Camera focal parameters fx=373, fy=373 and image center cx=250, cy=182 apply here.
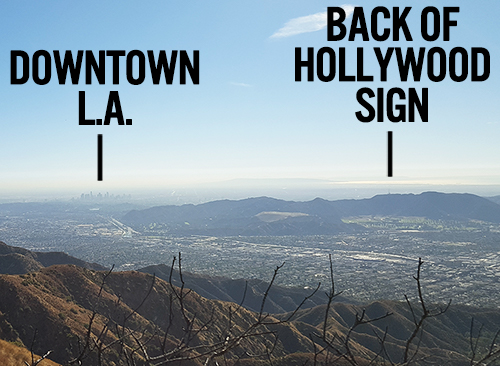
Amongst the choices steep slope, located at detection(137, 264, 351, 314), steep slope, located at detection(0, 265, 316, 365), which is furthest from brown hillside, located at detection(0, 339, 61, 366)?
steep slope, located at detection(137, 264, 351, 314)

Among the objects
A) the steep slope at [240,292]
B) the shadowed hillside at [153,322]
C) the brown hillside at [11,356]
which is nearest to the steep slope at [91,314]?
the shadowed hillside at [153,322]

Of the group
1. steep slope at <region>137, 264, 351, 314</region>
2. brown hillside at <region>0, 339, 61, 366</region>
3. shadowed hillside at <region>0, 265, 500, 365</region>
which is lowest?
steep slope at <region>137, 264, 351, 314</region>

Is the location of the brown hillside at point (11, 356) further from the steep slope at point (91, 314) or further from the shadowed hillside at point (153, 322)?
the shadowed hillside at point (153, 322)

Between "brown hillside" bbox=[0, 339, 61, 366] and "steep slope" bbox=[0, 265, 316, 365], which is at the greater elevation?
"brown hillside" bbox=[0, 339, 61, 366]

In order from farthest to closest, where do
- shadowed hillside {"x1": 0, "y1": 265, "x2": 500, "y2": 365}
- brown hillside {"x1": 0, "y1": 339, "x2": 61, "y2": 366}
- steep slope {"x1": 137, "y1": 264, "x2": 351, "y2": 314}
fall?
steep slope {"x1": 137, "y1": 264, "x2": 351, "y2": 314} < shadowed hillside {"x1": 0, "y1": 265, "x2": 500, "y2": 365} < brown hillside {"x1": 0, "y1": 339, "x2": 61, "y2": 366}

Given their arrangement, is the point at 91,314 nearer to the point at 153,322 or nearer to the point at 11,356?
the point at 153,322

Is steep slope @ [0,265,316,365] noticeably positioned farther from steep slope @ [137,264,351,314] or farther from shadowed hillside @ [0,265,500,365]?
steep slope @ [137,264,351,314]

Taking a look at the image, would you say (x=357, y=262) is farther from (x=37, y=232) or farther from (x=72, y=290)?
(x=37, y=232)

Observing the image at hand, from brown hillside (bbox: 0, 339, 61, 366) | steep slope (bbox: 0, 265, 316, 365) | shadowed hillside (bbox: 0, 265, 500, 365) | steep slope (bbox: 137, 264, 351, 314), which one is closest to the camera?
brown hillside (bbox: 0, 339, 61, 366)

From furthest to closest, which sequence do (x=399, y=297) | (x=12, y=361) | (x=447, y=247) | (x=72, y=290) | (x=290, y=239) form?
1. (x=290, y=239)
2. (x=447, y=247)
3. (x=399, y=297)
4. (x=72, y=290)
5. (x=12, y=361)

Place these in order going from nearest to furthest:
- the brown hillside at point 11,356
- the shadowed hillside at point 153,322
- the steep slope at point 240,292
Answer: the brown hillside at point 11,356 < the shadowed hillside at point 153,322 < the steep slope at point 240,292

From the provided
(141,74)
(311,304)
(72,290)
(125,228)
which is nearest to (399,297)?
(311,304)
